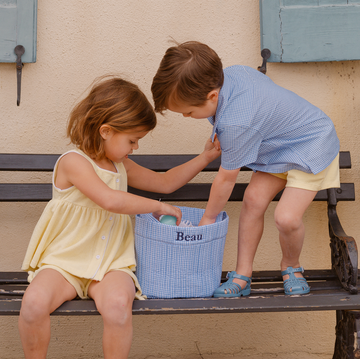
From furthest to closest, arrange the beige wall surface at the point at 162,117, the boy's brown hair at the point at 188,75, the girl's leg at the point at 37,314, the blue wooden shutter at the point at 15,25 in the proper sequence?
the beige wall surface at the point at 162,117 → the blue wooden shutter at the point at 15,25 → the boy's brown hair at the point at 188,75 → the girl's leg at the point at 37,314

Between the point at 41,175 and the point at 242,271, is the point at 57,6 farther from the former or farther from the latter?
the point at 242,271

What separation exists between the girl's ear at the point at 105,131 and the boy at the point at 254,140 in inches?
9.4

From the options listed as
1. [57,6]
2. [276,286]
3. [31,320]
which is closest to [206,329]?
[276,286]

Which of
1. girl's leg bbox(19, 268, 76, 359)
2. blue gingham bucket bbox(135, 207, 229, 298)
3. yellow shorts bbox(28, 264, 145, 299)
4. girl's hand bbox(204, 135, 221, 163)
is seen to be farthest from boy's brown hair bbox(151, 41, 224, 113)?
girl's leg bbox(19, 268, 76, 359)

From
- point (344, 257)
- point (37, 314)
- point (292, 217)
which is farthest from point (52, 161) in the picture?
point (344, 257)

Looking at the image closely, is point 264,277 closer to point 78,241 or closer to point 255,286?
point 255,286

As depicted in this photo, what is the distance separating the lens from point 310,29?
2.24 meters

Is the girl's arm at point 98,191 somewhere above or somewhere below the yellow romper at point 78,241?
above

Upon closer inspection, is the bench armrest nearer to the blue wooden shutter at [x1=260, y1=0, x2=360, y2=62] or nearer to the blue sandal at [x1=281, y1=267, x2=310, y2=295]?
the blue sandal at [x1=281, y1=267, x2=310, y2=295]

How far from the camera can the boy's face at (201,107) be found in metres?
1.69

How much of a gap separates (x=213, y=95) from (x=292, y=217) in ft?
2.07

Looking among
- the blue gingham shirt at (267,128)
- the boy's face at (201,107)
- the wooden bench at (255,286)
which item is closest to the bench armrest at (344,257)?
the wooden bench at (255,286)

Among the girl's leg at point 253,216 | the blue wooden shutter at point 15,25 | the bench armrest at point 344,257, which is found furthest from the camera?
the blue wooden shutter at point 15,25

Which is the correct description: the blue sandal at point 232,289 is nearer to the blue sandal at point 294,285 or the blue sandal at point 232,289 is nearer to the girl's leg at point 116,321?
the blue sandal at point 294,285
